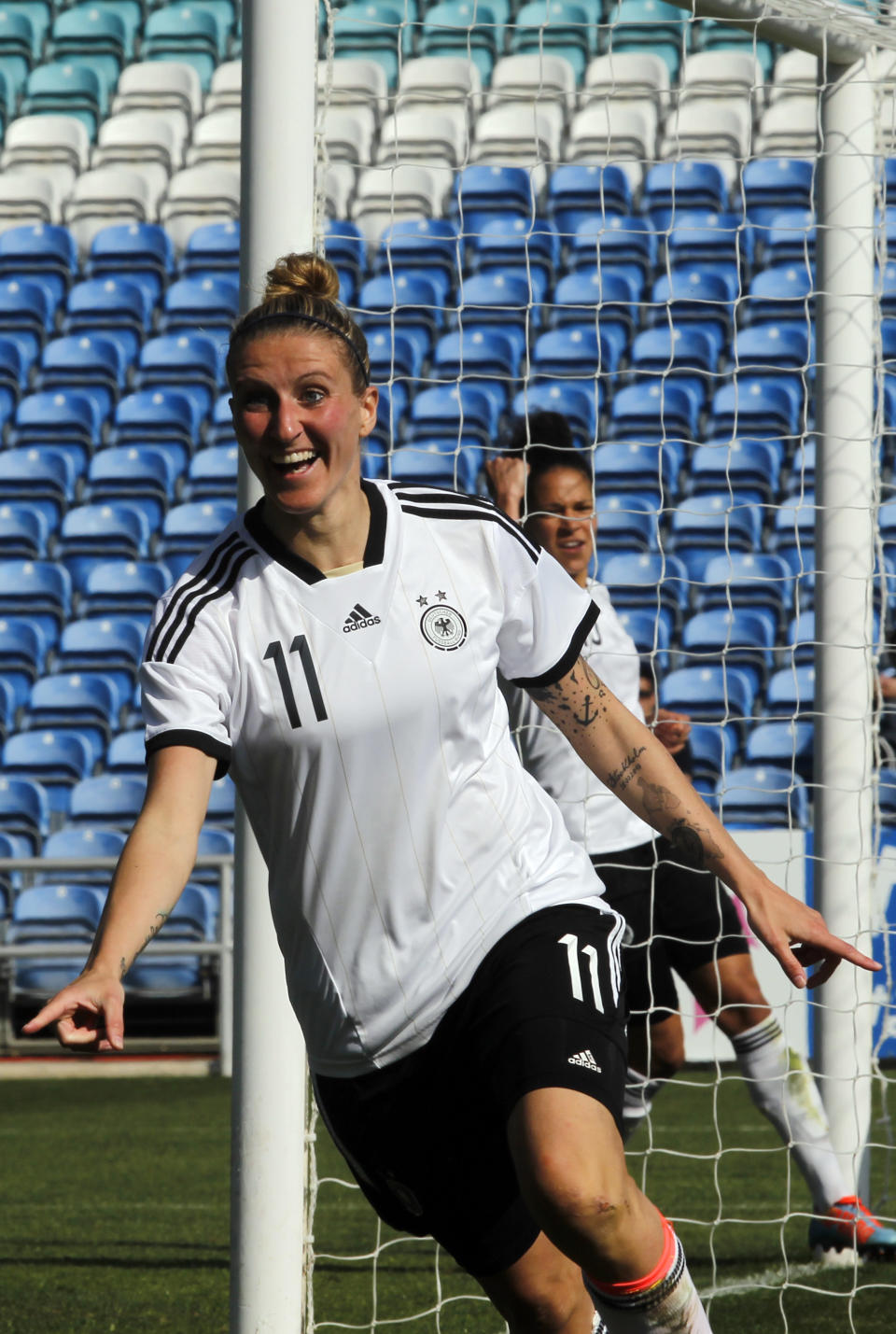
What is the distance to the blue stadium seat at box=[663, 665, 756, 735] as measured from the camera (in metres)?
10.8

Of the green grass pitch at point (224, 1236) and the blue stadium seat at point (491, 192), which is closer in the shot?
the green grass pitch at point (224, 1236)

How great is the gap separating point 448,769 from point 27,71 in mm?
15754

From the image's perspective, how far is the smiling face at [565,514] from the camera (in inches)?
178

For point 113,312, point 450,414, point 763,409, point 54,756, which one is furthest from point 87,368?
point 763,409

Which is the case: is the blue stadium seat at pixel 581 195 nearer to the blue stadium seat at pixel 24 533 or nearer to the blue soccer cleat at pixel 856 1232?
the blue stadium seat at pixel 24 533

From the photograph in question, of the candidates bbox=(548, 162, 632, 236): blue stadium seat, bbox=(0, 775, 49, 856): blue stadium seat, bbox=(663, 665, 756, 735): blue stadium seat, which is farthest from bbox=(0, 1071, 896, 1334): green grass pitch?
bbox=(548, 162, 632, 236): blue stadium seat

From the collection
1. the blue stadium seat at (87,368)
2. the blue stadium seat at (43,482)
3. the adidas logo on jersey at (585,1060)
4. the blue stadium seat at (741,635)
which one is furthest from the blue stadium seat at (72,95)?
the adidas logo on jersey at (585,1060)

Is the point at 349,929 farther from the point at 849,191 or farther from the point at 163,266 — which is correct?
the point at 163,266

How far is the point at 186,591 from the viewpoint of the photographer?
8.57 feet

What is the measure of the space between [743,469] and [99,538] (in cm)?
460

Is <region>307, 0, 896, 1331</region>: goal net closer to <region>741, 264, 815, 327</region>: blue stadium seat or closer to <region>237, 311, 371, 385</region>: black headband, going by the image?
<region>741, 264, 815, 327</region>: blue stadium seat

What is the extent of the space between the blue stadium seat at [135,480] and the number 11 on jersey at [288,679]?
10.6m

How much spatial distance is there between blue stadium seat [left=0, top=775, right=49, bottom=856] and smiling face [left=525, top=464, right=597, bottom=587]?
683 cm

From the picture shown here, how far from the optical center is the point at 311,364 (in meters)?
2.59
